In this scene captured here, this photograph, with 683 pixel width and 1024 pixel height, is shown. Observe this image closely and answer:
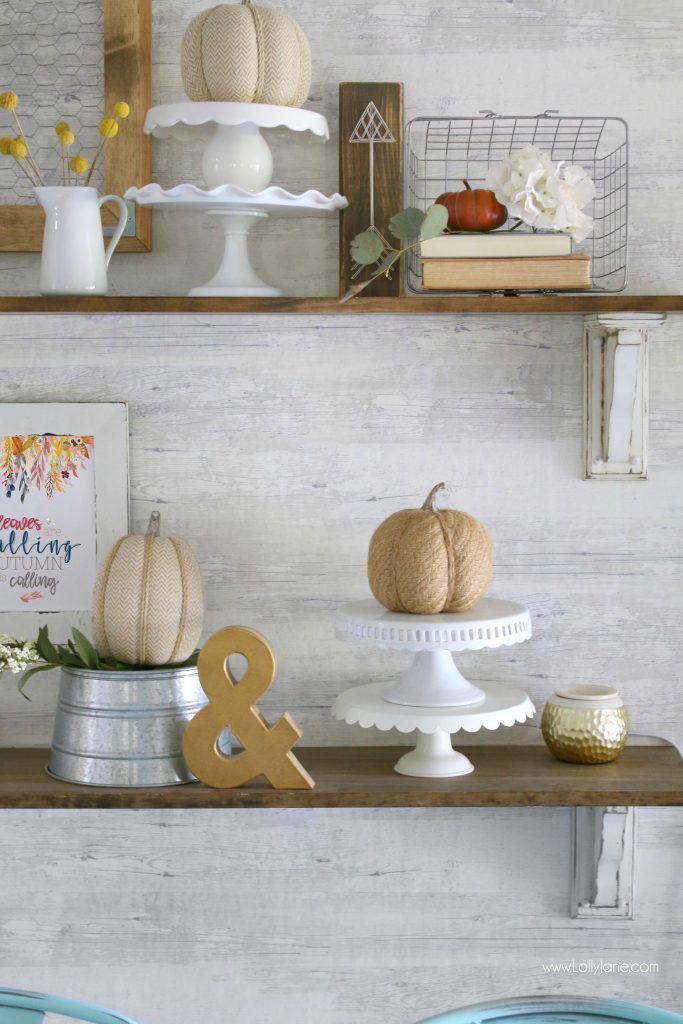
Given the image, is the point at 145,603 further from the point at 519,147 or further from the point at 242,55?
the point at 519,147

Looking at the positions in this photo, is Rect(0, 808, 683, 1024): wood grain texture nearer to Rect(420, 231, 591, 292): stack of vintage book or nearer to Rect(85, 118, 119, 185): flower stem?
Rect(420, 231, 591, 292): stack of vintage book

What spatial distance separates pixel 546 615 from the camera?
1.43m

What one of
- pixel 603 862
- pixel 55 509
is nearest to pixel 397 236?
pixel 55 509

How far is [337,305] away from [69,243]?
1.04ft

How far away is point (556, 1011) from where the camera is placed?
3.20ft

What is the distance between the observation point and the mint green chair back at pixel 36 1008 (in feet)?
3.13

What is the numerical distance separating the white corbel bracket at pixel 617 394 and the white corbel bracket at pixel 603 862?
0.43 metres

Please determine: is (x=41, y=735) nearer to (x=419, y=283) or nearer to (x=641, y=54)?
(x=419, y=283)

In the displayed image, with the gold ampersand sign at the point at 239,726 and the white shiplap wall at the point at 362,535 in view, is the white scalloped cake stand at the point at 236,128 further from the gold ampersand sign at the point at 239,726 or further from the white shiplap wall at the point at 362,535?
the gold ampersand sign at the point at 239,726

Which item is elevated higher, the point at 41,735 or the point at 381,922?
the point at 41,735

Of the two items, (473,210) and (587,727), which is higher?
(473,210)

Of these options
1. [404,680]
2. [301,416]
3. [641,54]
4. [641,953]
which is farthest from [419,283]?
[641,953]

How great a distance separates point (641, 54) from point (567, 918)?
1.13 m

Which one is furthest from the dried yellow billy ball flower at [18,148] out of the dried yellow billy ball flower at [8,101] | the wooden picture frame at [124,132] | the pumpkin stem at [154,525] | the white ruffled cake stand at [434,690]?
the white ruffled cake stand at [434,690]
